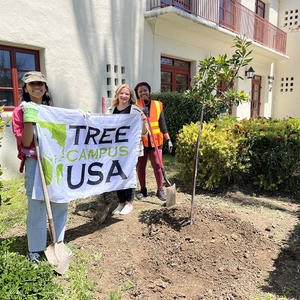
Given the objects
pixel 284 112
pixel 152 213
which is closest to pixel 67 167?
pixel 152 213

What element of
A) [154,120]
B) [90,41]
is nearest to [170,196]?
[154,120]

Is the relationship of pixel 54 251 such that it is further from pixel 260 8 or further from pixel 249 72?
pixel 260 8

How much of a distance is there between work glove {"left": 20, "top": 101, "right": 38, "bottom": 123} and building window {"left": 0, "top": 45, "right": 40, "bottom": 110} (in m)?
3.38

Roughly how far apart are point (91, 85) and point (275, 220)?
4.96m

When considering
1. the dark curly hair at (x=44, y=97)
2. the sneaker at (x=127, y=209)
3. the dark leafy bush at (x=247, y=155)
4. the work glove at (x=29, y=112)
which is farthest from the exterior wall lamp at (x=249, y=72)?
the work glove at (x=29, y=112)

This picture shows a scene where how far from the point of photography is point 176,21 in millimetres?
8359

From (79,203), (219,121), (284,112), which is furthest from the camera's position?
(284,112)

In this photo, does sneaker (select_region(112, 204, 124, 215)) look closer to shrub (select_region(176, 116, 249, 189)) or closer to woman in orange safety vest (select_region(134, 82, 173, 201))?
woman in orange safety vest (select_region(134, 82, 173, 201))

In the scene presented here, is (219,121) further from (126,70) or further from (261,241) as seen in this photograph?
(126,70)

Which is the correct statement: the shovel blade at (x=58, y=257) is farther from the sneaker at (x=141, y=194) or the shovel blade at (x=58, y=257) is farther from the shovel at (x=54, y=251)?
the sneaker at (x=141, y=194)

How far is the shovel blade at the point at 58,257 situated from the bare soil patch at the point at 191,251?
243mm

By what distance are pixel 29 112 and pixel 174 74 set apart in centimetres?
771

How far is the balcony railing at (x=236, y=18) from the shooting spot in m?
8.88

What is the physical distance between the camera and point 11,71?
557cm
